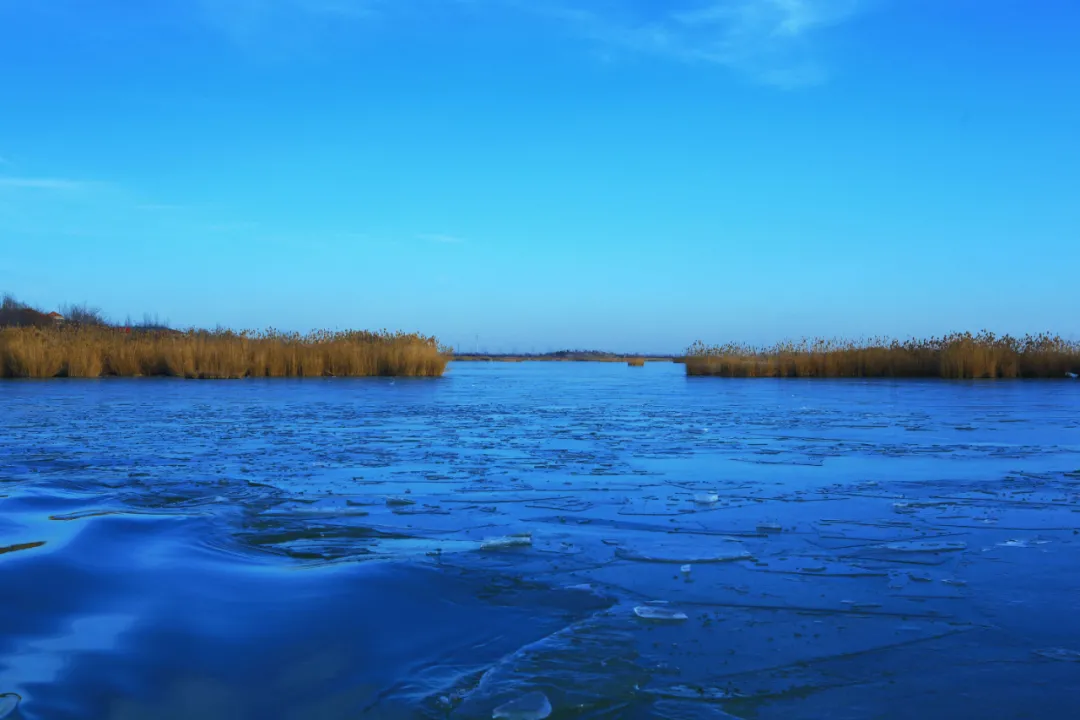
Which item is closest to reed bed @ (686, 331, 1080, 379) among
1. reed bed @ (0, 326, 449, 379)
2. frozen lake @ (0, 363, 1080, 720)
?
reed bed @ (0, 326, 449, 379)

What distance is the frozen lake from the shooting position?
7.01ft

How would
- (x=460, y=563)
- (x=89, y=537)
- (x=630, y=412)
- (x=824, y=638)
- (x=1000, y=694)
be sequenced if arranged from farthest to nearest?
(x=630, y=412)
(x=89, y=537)
(x=460, y=563)
(x=824, y=638)
(x=1000, y=694)

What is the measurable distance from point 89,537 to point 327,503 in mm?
1316

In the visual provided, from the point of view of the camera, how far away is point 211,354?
22.2 m

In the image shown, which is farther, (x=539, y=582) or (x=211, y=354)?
(x=211, y=354)

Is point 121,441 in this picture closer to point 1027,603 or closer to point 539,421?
point 539,421

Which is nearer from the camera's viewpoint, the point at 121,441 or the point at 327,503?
the point at 327,503

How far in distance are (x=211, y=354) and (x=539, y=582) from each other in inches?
831

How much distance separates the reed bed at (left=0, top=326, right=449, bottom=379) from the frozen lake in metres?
15.8

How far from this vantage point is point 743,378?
987 inches

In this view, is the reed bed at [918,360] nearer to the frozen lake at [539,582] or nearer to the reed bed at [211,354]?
the reed bed at [211,354]

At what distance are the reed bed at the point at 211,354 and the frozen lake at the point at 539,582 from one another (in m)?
15.8

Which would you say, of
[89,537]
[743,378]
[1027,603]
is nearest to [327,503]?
[89,537]

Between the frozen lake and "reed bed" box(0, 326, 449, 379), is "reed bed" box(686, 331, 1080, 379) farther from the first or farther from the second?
the frozen lake
